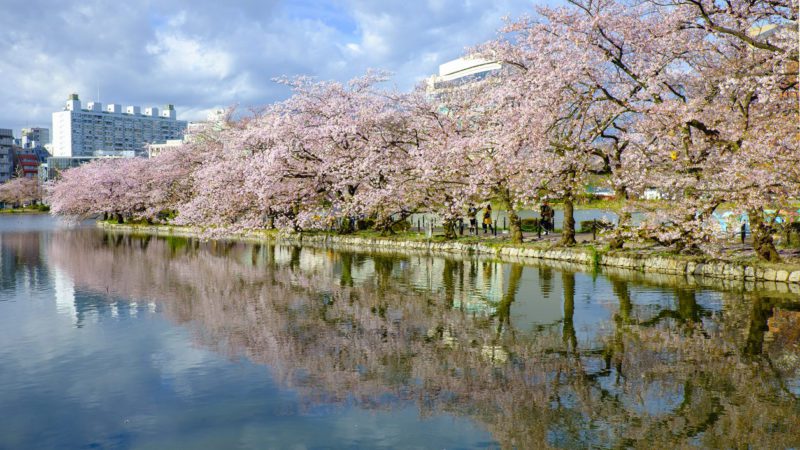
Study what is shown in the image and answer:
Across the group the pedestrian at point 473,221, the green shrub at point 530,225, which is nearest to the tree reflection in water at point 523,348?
the pedestrian at point 473,221

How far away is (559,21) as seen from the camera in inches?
772

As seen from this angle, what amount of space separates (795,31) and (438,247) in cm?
1737

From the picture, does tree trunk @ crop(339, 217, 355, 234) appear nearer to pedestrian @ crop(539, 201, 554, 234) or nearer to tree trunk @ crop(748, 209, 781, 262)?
pedestrian @ crop(539, 201, 554, 234)

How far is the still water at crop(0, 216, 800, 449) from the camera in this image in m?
7.13

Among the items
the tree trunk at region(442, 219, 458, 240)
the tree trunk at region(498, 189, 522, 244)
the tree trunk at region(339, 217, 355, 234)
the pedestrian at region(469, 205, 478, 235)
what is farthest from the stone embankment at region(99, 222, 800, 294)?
the pedestrian at region(469, 205, 478, 235)

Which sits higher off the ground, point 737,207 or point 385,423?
point 737,207

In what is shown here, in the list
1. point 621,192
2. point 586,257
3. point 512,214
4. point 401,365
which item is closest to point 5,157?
point 512,214

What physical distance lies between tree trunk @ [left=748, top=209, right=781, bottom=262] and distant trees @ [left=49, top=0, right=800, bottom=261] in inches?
1.6

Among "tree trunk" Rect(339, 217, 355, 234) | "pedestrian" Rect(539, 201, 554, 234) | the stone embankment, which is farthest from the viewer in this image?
"tree trunk" Rect(339, 217, 355, 234)

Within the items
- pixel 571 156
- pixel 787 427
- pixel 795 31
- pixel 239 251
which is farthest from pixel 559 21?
pixel 239 251

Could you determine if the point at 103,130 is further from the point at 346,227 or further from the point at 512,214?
the point at 512,214

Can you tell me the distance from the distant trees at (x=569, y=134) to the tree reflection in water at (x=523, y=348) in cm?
341

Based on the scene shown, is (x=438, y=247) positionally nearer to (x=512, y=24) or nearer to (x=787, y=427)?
(x=512, y=24)

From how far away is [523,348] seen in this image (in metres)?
10.7
